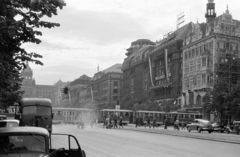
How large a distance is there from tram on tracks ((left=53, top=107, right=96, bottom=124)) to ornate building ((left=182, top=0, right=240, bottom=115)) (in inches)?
907

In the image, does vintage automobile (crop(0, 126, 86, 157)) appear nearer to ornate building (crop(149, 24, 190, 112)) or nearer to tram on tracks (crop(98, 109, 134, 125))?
tram on tracks (crop(98, 109, 134, 125))

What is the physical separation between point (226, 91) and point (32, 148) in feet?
185

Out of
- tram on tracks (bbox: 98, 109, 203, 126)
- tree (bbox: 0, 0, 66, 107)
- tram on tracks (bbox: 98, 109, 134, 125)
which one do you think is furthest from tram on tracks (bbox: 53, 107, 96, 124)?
tree (bbox: 0, 0, 66, 107)

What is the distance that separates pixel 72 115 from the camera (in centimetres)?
7712

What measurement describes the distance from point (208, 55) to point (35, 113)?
56.6 metres

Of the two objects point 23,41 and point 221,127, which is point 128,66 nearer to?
point 221,127

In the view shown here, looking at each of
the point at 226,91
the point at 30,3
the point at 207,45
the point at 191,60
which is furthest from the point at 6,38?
the point at 191,60

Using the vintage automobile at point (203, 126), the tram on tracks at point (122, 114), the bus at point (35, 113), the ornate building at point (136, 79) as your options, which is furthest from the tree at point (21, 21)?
the ornate building at point (136, 79)

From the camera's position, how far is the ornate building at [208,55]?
76.4m

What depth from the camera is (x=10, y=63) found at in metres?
15.0

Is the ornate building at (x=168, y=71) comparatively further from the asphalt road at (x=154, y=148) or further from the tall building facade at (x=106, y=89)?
the asphalt road at (x=154, y=148)

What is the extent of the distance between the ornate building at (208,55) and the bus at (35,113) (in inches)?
1900

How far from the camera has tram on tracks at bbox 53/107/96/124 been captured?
70769mm

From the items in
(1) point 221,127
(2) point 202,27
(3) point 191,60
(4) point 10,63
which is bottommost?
(1) point 221,127
